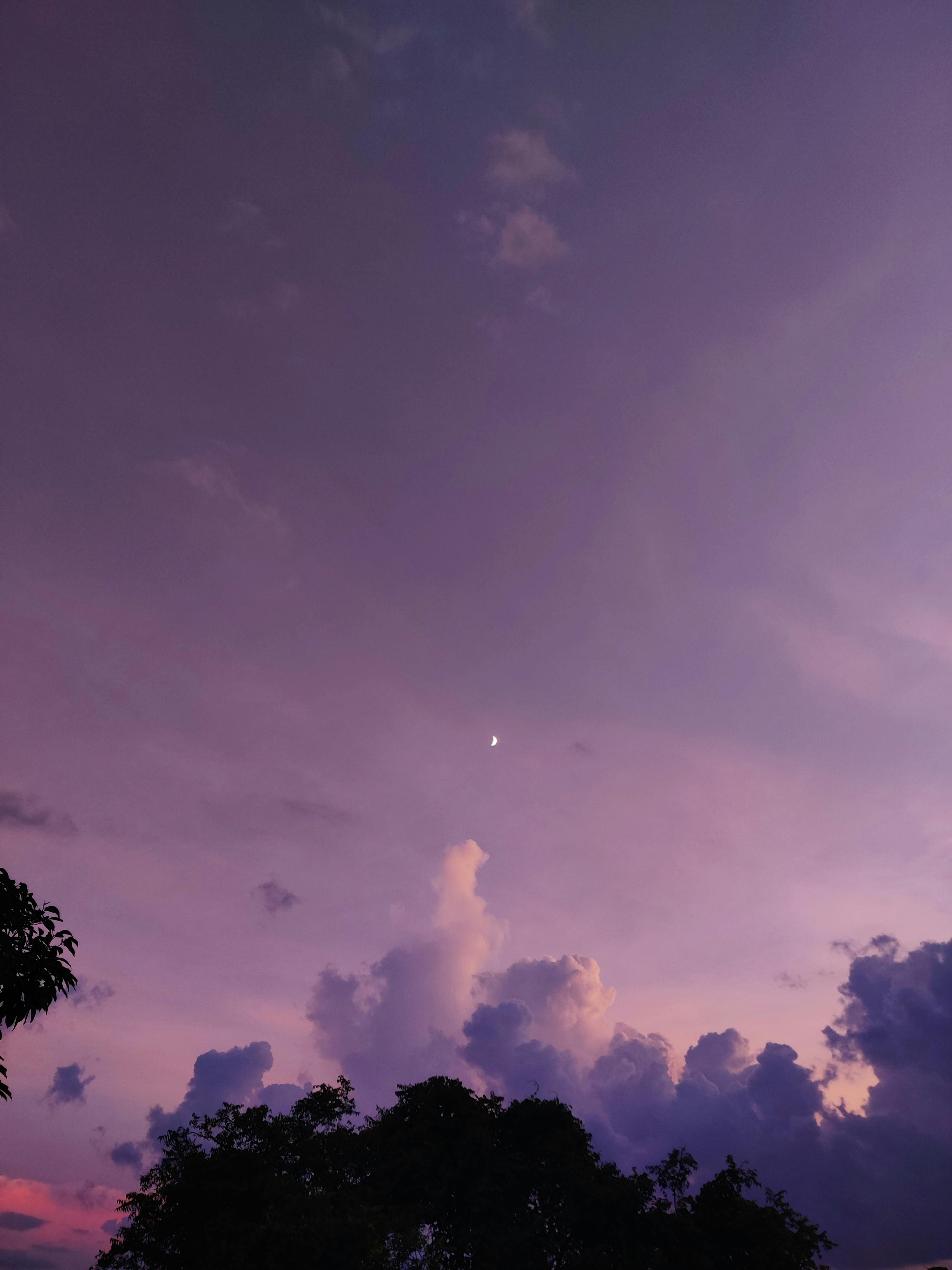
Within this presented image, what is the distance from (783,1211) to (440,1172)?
23.6 meters

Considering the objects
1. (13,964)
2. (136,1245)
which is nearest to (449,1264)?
(136,1245)

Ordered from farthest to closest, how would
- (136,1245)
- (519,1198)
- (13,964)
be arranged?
(519,1198)
(136,1245)
(13,964)

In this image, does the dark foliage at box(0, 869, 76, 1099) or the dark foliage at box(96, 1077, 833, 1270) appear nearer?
the dark foliage at box(0, 869, 76, 1099)

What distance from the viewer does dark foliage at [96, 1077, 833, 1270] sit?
4112cm

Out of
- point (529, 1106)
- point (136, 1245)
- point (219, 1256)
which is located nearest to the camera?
point (219, 1256)

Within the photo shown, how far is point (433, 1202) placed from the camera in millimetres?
52219

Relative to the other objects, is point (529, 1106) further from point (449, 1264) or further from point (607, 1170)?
point (449, 1264)

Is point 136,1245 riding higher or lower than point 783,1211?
lower

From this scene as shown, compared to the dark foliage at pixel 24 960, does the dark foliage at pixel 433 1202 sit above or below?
below

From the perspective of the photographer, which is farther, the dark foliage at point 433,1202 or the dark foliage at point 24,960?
the dark foliage at point 433,1202

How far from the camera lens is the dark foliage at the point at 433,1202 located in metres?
41.1

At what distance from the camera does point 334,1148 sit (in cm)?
5369

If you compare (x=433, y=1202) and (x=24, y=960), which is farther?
(x=433, y=1202)

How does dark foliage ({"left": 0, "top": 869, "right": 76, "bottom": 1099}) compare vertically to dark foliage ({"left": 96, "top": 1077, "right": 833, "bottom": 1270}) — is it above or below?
above
